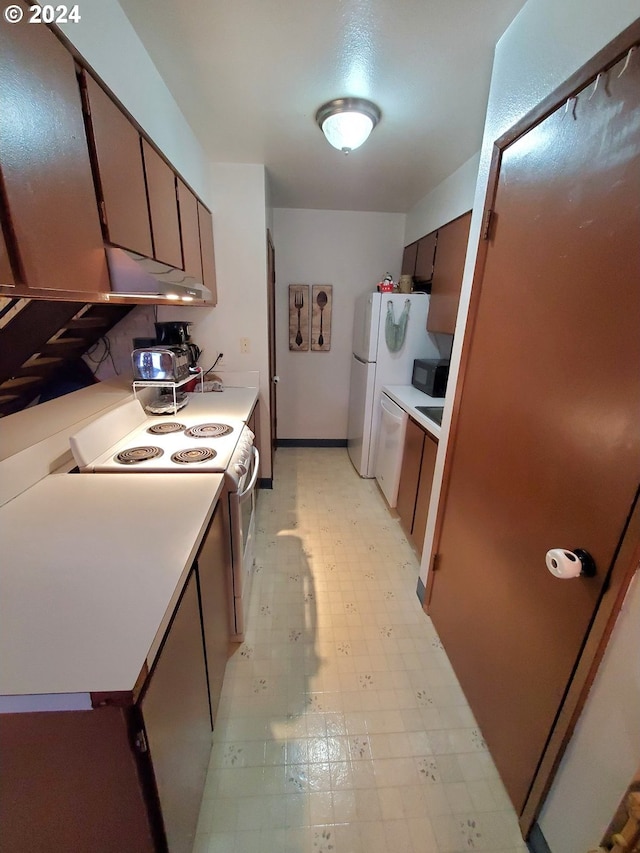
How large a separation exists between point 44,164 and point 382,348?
2.28 m

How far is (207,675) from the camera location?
1.12m

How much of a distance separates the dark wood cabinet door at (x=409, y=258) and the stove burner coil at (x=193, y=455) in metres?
2.49

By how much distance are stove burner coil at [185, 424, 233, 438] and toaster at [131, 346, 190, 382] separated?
0.32 m

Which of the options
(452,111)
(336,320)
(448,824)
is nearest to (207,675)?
(448,824)

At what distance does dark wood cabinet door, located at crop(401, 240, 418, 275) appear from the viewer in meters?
2.99

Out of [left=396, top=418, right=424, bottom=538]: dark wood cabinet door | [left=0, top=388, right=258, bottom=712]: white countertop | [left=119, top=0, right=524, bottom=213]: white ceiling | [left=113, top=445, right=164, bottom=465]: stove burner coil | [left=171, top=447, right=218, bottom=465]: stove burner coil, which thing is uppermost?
[left=119, top=0, right=524, bottom=213]: white ceiling

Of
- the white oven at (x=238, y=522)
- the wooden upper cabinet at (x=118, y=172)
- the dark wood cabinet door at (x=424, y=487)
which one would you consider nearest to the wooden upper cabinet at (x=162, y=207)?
the wooden upper cabinet at (x=118, y=172)

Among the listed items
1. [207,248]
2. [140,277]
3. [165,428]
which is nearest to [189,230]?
[207,248]

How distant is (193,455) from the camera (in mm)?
1430

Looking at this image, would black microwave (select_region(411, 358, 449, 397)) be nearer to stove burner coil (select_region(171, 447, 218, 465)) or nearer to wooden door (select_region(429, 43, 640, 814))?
wooden door (select_region(429, 43, 640, 814))

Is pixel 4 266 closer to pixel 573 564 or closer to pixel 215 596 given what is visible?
pixel 215 596

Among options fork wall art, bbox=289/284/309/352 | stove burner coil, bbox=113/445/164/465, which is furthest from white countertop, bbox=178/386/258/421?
fork wall art, bbox=289/284/309/352

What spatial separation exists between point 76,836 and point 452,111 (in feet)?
8.99

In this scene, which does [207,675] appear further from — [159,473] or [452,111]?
[452,111]
